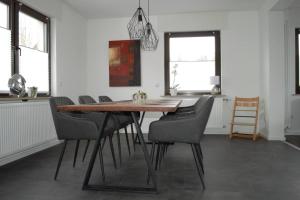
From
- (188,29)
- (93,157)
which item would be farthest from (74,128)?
(188,29)

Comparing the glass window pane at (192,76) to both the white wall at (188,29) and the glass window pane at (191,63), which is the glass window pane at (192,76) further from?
the white wall at (188,29)

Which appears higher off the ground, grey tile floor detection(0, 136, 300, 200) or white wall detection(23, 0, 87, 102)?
white wall detection(23, 0, 87, 102)

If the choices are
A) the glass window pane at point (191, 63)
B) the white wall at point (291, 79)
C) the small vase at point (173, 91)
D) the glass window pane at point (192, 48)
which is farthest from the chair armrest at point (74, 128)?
the white wall at point (291, 79)

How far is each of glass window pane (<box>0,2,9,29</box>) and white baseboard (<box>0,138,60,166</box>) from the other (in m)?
1.74

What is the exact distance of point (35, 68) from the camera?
14.7 ft

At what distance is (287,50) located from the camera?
567 centimetres

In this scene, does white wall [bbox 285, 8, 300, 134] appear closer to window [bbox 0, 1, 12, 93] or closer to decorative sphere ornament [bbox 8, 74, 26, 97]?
decorative sphere ornament [bbox 8, 74, 26, 97]

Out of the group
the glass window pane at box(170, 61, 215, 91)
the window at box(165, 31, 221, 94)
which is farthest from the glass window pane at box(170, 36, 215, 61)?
the glass window pane at box(170, 61, 215, 91)

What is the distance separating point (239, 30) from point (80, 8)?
333cm

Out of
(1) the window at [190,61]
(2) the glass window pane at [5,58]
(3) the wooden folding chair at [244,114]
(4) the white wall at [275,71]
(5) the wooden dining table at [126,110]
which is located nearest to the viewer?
(5) the wooden dining table at [126,110]

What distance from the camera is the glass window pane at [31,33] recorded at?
163 inches

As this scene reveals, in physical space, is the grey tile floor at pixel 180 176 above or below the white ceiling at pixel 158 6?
below

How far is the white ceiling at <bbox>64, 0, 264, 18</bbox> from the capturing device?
5.12m

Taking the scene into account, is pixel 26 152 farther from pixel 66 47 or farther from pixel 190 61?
pixel 190 61
